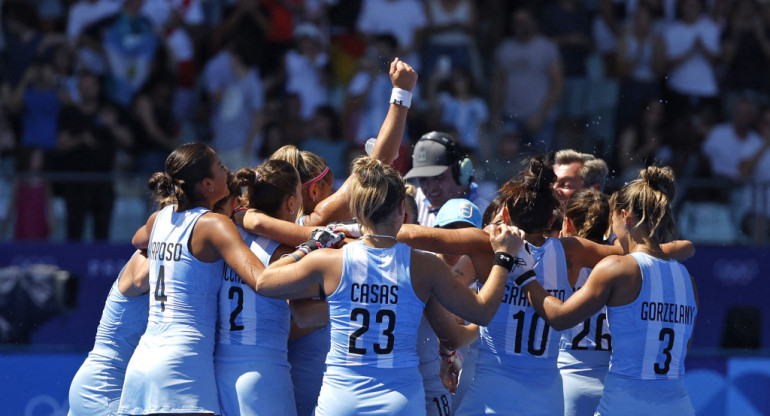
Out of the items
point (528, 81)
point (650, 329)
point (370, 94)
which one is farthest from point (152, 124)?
point (650, 329)

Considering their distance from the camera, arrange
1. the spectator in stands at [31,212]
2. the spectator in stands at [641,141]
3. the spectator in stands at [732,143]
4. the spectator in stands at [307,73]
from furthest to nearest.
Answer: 1. the spectator in stands at [307,73]
2. the spectator in stands at [732,143]
3. the spectator in stands at [641,141]
4. the spectator in stands at [31,212]

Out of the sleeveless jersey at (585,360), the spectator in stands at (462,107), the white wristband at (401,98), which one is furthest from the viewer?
the spectator in stands at (462,107)

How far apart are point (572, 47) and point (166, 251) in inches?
Answer: 310

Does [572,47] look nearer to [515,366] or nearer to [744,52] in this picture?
[744,52]

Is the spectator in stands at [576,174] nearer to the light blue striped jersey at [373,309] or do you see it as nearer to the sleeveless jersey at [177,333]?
the light blue striped jersey at [373,309]

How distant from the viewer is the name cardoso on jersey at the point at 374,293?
403 cm

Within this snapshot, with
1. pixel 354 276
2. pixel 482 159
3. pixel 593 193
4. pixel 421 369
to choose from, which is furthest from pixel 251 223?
pixel 482 159

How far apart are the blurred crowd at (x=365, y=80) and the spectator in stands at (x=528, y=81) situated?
17 millimetres

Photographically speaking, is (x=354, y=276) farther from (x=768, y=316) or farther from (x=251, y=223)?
(x=768, y=316)

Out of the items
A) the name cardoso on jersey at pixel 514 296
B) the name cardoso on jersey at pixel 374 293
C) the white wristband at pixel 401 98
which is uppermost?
the white wristband at pixel 401 98

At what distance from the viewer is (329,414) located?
405 cm

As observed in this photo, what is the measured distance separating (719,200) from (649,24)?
8.60 ft

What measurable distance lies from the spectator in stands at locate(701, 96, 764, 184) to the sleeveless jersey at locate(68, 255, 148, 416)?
7.47 metres

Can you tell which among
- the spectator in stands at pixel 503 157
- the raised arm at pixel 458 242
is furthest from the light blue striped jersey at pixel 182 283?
the spectator in stands at pixel 503 157
